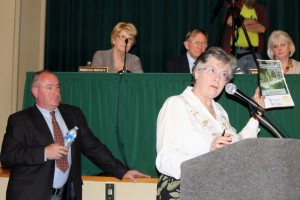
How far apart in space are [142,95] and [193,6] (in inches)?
108

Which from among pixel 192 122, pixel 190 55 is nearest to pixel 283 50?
pixel 190 55

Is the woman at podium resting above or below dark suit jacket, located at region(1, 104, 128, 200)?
above

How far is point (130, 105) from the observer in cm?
379

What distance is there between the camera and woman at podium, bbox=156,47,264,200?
2.00 meters

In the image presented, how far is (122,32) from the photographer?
4.47 m

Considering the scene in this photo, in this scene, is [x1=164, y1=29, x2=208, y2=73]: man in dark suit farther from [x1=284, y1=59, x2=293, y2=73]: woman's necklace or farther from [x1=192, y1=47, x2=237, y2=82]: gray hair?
[x1=192, y1=47, x2=237, y2=82]: gray hair

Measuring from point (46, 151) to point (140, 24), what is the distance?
139 inches

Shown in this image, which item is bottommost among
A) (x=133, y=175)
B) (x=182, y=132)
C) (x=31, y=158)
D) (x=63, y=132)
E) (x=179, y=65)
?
(x=133, y=175)

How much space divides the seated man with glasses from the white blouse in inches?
83.1

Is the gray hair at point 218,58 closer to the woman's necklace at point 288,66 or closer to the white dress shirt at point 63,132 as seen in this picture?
the white dress shirt at point 63,132

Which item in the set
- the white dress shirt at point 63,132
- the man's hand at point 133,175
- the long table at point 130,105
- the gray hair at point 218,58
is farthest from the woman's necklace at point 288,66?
the white dress shirt at point 63,132

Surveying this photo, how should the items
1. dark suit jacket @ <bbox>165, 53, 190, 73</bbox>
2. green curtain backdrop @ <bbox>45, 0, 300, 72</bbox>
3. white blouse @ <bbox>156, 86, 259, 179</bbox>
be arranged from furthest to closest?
green curtain backdrop @ <bbox>45, 0, 300, 72</bbox> → dark suit jacket @ <bbox>165, 53, 190, 73</bbox> → white blouse @ <bbox>156, 86, 259, 179</bbox>

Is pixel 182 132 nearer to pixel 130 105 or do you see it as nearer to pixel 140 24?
pixel 130 105

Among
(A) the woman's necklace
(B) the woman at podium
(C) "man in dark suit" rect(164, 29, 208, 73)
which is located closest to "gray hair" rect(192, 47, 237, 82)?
(B) the woman at podium
